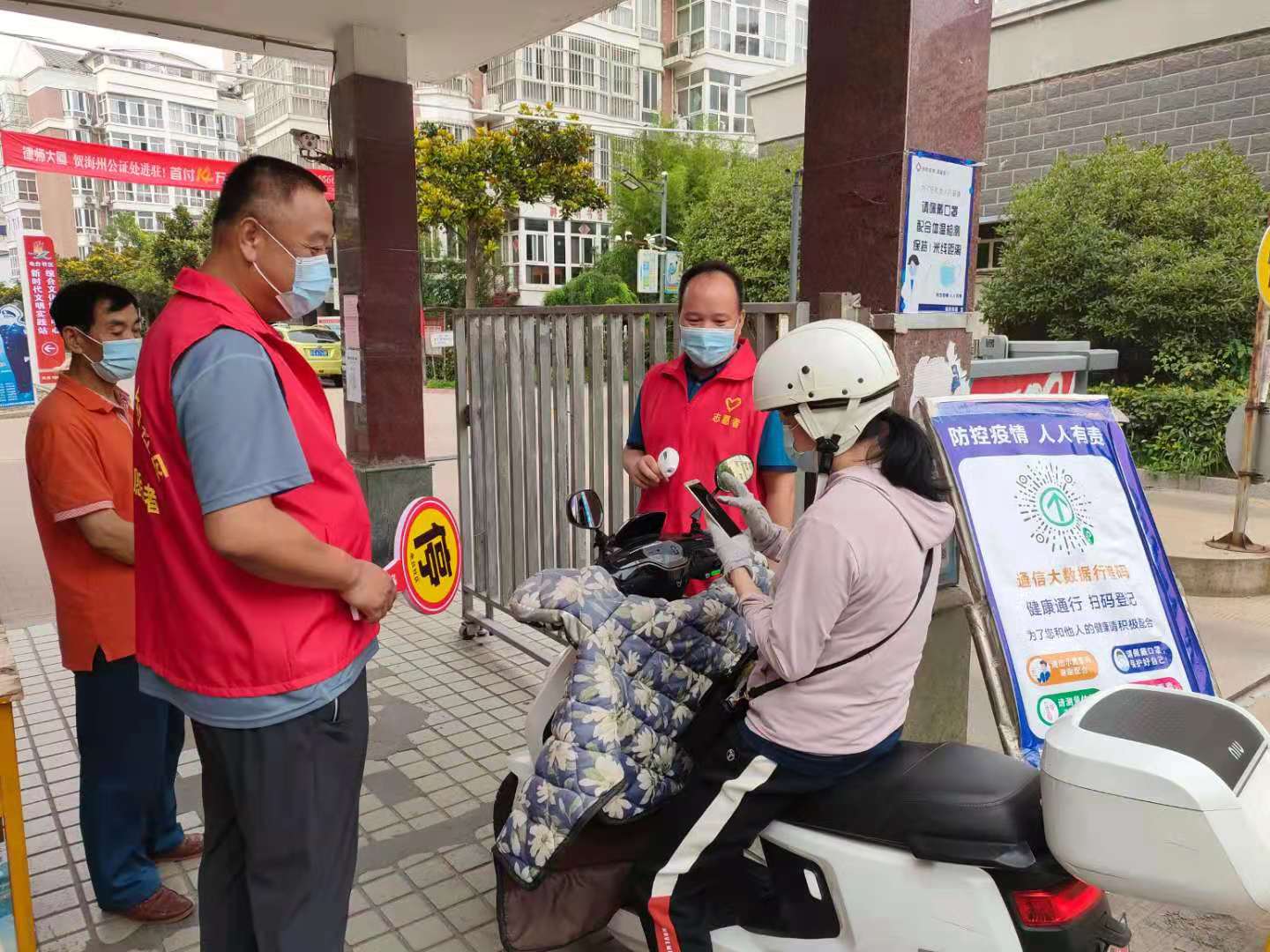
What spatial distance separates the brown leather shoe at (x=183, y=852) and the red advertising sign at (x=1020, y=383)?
3110mm

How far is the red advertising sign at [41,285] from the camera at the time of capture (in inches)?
547

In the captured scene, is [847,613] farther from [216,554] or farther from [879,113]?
[879,113]

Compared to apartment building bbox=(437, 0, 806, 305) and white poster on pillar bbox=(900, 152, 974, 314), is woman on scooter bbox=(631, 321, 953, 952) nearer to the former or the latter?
white poster on pillar bbox=(900, 152, 974, 314)

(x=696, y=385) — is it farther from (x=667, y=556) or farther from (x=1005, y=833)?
(x=1005, y=833)

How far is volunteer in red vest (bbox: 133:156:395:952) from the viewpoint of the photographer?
1604 mm

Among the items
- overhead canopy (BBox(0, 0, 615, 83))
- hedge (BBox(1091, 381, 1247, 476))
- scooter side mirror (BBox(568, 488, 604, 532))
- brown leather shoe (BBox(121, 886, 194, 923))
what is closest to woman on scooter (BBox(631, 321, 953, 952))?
scooter side mirror (BBox(568, 488, 604, 532))

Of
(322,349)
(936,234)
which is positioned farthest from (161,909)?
(322,349)

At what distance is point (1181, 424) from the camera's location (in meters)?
10.0

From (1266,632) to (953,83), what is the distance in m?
4.45

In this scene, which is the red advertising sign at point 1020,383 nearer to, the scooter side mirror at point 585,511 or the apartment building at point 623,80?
the scooter side mirror at point 585,511

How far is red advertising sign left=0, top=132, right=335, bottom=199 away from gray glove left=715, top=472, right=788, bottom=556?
913cm

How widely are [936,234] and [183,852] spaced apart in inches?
126

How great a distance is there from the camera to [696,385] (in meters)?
2.89

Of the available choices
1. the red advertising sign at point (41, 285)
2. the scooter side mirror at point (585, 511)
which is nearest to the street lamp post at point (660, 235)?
the red advertising sign at point (41, 285)
